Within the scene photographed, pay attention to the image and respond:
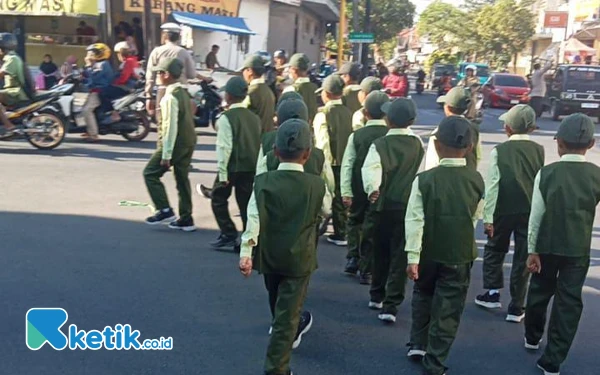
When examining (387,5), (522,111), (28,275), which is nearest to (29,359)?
(28,275)

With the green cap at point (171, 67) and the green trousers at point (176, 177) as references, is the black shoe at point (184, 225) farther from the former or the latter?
the green cap at point (171, 67)

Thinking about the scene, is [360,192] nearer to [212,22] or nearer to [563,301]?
[563,301]

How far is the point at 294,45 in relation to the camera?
1441 inches

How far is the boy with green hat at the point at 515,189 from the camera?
5.75 metres

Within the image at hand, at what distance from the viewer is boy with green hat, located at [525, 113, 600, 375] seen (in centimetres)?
476

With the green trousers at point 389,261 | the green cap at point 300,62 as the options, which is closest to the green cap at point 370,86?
the green cap at point 300,62

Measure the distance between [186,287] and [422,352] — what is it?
7.11ft

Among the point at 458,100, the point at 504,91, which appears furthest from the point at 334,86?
the point at 504,91

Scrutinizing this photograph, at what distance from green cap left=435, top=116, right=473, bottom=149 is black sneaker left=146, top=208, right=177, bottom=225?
4229mm

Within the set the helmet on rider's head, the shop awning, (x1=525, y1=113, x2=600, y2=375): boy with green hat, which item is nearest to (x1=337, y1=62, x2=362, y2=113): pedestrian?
(x1=525, y1=113, x2=600, y2=375): boy with green hat

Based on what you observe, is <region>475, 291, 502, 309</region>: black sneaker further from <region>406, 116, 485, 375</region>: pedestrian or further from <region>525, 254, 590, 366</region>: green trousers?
<region>406, 116, 485, 375</region>: pedestrian

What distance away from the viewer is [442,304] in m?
4.59

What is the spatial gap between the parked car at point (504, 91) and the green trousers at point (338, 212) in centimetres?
2215

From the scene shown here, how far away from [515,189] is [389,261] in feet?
3.67
